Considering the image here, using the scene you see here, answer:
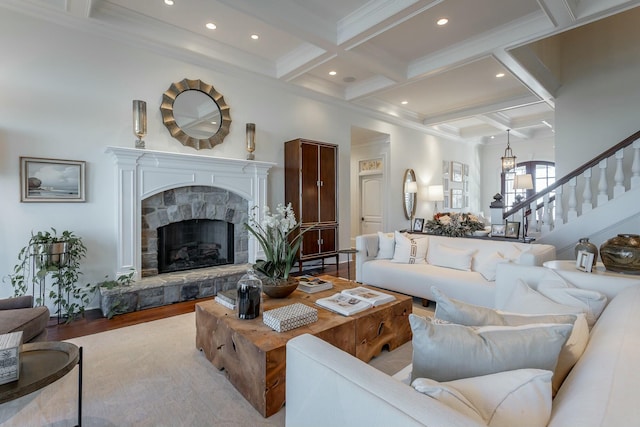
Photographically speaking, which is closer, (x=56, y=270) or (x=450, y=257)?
(x=56, y=270)

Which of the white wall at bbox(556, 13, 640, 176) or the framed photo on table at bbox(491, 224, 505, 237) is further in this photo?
the white wall at bbox(556, 13, 640, 176)

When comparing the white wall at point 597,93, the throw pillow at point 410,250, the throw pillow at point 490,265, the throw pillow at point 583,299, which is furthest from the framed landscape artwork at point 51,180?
the white wall at point 597,93

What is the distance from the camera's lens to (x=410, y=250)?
382 centimetres

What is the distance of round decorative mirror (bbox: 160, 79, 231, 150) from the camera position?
12.6 feet

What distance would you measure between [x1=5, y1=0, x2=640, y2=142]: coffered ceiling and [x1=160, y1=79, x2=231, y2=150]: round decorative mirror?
405 mm

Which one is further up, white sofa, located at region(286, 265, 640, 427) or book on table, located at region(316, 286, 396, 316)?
white sofa, located at region(286, 265, 640, 427)

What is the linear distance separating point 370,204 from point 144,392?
619 cm

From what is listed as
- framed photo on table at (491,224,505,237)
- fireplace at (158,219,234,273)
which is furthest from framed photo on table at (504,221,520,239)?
fireplace at (158,219,234,273)

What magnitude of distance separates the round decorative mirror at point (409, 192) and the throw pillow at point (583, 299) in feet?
18.7

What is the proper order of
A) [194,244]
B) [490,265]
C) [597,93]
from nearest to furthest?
1. [490,265]
2. [194,244]
3. [597,93]

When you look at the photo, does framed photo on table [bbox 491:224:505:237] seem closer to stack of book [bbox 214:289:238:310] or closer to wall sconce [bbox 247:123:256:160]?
stack of book [bbox 214:289:238:310]

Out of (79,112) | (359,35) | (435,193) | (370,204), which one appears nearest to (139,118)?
(79,112)

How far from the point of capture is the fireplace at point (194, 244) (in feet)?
13.0

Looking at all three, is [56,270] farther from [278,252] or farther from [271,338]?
[271,338]
